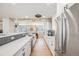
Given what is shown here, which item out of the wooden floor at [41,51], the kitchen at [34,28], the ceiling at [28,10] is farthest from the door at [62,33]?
the ceiling at [28,10]

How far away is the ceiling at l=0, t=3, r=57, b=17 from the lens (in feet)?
21.4

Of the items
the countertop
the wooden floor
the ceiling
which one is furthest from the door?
the ceiling

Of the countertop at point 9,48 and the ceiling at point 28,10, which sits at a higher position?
the ceiling at point 28,10

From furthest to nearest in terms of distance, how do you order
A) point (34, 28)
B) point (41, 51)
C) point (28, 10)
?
point (28, 10) → point (34, 28) → point (41, 51)

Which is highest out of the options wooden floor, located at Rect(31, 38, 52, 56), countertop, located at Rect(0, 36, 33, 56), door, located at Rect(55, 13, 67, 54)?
door, located at Rect(55, 13, 67, 54)

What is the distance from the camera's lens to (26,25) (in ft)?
19.1

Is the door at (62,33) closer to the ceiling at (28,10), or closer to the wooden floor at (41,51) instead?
the wooden floor at (41,51)

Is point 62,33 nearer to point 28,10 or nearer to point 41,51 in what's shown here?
point 41,51

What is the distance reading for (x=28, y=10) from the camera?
7.12 metres

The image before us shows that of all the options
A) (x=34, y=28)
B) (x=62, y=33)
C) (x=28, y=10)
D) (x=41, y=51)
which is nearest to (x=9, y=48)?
(x=62, y=33)

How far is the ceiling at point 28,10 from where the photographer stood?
21.4 feet

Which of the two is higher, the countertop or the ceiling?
the ceiling

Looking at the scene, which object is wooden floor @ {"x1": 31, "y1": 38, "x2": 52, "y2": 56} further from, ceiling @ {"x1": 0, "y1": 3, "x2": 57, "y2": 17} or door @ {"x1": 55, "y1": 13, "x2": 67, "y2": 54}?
door @ {"x1": 55, "y1": 13, "x2": 67, "y2": 54}

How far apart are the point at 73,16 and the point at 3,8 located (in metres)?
5.13
